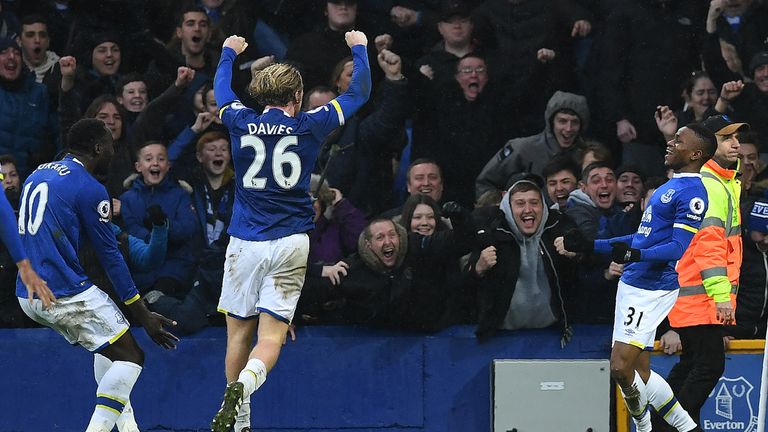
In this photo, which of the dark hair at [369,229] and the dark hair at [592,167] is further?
the dark hair at [592,167]

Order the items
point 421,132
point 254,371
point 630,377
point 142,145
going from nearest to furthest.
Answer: point 254,371 → point 630,377 → point 142,145 → point 421,132

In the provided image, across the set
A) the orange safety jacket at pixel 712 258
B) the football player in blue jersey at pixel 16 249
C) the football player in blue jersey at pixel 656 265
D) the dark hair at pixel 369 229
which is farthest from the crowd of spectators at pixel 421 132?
the football player in blue jersey at pixel 16 249

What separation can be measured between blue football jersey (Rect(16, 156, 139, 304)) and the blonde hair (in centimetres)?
120

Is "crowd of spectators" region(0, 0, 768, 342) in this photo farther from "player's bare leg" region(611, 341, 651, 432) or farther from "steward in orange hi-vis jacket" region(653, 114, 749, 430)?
"player's bare leg" region(611, 341, 651, 432)

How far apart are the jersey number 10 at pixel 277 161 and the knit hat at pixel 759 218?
4.00m

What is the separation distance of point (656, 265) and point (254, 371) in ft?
9.54

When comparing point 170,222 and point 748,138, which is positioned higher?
point 748,138

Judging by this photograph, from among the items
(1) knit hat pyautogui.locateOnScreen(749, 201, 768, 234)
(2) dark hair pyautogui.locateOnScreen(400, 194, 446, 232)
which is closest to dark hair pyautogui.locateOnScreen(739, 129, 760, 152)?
(1) knit hat pyautogui.locateOnScreen(749, 201, 768, 234)

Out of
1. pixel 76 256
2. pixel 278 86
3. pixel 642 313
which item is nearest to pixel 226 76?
pixel 278 86

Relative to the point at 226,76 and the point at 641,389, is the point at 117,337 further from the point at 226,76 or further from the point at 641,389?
the point at 641,389

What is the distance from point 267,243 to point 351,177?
142 inches

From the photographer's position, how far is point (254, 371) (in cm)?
894

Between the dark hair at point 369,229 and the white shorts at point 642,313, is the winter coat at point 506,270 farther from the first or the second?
the white shorts at point 642,313

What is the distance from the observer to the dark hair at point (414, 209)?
38.5 feet
